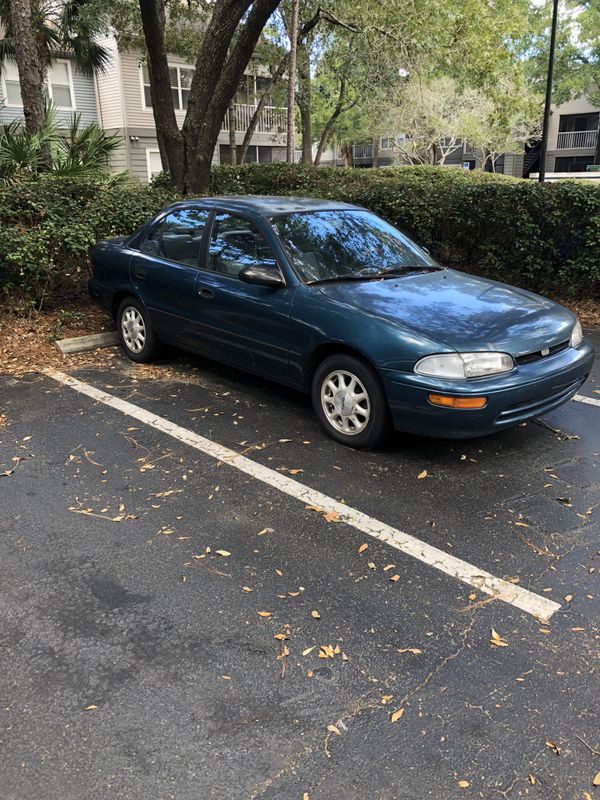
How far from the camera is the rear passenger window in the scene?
5562 millimetres

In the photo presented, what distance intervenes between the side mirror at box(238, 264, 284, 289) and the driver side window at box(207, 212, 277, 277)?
0.39 feet

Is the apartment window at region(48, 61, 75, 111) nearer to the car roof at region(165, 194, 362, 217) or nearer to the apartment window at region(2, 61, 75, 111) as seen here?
the apartment window at region(2, 61, 75, 111)

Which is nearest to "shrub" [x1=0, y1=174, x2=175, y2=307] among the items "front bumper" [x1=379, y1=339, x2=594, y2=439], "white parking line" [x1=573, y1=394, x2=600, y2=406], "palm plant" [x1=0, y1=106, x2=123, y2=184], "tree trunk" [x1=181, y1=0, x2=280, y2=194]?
"palm plant" [x1=0, y1=106, x2=123, y2=184]

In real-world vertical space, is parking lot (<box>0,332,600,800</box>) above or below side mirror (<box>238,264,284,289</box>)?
below

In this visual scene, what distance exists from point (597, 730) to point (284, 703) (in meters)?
1.09

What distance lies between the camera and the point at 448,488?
3965 mm

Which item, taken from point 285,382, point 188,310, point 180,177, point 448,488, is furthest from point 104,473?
point 180,177

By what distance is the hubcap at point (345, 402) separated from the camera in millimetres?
4336

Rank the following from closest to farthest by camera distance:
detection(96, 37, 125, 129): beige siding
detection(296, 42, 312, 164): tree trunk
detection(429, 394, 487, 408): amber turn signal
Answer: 1. detection(429, 394, 487, 408): amber turn signal
2. detection(296, 42, 312, 164): tree trunk
3. detection(96, 37, 125, 129): beige siding

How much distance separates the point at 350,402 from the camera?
173 inches

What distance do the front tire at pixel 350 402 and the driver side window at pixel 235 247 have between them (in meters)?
1.00

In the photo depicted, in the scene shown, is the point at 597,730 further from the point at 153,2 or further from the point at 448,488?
the point at 153,2

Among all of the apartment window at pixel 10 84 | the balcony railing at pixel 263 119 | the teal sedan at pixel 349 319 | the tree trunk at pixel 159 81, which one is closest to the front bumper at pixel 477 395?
the teal sedan at pixel 349 319

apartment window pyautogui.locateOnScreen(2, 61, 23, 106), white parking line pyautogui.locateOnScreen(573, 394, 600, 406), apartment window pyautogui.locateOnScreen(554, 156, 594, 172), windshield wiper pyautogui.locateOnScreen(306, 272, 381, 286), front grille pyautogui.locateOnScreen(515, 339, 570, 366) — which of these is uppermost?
apartment window pyautogui.locateOnScreen(2, 61, 23, 106)
